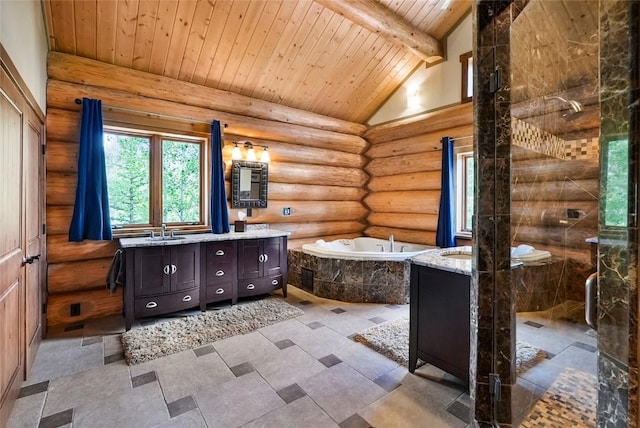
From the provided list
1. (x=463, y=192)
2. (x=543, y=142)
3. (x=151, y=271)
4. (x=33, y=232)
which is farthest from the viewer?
(x=463, y=192)

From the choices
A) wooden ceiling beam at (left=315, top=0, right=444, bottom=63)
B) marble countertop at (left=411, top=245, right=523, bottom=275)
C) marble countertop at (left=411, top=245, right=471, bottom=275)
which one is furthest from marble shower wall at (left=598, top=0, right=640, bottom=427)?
wooden ceiling beam at (left=315, top=0, right=444, bottom=63)

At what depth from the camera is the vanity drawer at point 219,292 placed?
11.7 ft

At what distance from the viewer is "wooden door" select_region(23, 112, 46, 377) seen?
2.26 metres

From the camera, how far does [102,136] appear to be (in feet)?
10.6

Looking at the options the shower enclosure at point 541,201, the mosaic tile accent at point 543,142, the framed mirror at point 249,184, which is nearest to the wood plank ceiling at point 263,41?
the framed mirror at point 249,184

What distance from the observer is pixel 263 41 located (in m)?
3.81

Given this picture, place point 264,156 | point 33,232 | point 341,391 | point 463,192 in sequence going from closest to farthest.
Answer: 1. point 341,391
2. point 33,232
3. point 264,156
4. point 463,192

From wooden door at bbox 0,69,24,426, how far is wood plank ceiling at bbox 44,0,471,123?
63.9 inches

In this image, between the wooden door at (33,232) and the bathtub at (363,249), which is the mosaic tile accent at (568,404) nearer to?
the bathtub at (363,249)

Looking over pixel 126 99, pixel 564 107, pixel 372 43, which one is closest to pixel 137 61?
pixel 126 99

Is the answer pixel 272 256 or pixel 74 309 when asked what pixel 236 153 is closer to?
pixel 272 256

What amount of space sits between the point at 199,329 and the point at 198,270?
70 cm

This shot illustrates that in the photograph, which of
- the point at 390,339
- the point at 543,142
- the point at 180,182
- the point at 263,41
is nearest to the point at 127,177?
the point at 180,182

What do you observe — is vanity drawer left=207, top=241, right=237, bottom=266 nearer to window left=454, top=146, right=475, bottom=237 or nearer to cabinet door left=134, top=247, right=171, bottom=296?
cabinet door left=134, top=247, right=171, bottom=296
